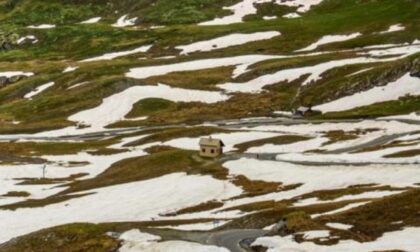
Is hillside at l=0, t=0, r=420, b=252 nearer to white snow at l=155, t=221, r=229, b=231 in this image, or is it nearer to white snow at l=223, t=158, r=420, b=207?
white snow at l=155, t=221, r=229, b=231

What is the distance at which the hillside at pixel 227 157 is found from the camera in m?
61.2

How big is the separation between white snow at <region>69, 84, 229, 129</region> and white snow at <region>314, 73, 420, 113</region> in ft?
111

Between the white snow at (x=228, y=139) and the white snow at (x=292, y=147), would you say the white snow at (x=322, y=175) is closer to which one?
the white snow at (x=292, y=147)

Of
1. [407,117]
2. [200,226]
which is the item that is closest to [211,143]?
[407,117]

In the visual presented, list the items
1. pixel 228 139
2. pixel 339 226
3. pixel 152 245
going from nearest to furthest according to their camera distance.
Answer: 1. pixel 339 226
2. pixel 152 245
3. pixel 228 139

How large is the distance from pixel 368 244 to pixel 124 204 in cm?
4446

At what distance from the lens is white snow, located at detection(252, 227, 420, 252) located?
47.1 metres

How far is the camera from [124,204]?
3433 inches

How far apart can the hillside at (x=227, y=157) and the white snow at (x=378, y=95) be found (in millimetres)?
351

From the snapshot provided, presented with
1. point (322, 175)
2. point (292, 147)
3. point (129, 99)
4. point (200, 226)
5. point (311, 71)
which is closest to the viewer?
point (200, 226)

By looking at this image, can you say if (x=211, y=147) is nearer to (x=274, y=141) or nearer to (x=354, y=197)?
(x=274, y=141)

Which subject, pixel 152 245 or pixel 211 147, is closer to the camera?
pixel 152 245

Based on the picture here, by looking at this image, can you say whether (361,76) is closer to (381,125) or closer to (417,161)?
(381,125)

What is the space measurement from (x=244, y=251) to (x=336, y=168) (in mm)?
36388
